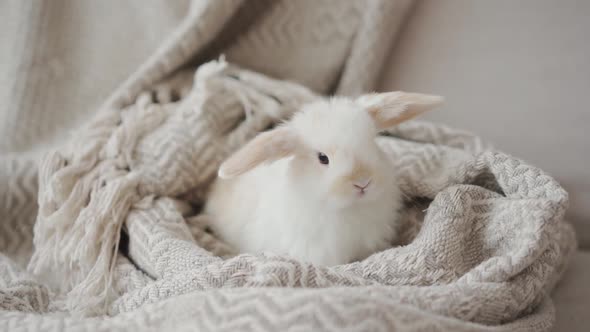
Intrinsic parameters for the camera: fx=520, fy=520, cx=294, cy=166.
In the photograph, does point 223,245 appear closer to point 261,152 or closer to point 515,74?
point 261,152

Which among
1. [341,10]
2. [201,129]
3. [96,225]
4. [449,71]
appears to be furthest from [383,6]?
[96,225]

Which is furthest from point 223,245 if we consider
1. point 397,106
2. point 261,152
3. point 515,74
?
point 515,74

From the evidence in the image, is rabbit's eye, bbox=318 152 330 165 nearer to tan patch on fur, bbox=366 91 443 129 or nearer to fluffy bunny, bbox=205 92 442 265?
fluffy bunny, bbox=205 92 442 265

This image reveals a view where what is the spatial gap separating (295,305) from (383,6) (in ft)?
2.58

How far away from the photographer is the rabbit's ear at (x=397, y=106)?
859 mm

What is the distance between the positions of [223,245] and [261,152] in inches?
10.0

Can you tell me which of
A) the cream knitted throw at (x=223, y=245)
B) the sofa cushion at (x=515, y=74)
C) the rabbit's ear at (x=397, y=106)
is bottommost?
the cream knitted throw at (x=223, y=245)

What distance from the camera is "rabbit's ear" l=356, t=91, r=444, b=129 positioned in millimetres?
859

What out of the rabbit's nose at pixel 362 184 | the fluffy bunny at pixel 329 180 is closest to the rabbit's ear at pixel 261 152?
the fluffy bunny at pixel 329 180

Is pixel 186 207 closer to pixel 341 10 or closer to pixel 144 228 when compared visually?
pixel 144 228

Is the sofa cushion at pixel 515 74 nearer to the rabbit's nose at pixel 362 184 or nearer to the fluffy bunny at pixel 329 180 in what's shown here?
the fluffy bunny at pixel 329 180

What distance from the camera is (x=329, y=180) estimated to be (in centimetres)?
81

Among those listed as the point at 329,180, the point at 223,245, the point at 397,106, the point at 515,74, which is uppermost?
the point at 515,74

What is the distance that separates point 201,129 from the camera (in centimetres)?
105
